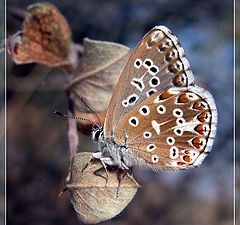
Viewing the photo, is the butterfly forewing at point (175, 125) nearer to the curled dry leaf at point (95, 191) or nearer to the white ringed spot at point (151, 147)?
the white ringed spot at point (151, 147)

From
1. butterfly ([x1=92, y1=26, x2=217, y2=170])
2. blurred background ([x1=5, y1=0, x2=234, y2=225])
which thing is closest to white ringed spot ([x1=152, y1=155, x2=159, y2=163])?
butterfly ([x1=92, y1=26, x2=217, y2=170])

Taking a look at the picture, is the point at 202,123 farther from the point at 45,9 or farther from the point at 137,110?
the point at 45,9

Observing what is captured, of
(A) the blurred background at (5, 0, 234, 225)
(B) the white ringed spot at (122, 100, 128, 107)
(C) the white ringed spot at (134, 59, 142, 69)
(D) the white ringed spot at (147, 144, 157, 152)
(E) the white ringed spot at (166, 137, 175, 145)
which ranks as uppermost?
(C) the white ringed spot at (134, 59, 142, 69)

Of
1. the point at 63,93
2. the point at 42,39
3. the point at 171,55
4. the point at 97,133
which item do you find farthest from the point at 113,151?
the point at 63,93

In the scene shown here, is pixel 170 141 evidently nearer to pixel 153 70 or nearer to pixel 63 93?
pixel 153 70

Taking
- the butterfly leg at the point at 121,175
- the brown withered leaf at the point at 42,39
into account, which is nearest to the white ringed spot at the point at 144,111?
the butterfly leg at the point at 121,175

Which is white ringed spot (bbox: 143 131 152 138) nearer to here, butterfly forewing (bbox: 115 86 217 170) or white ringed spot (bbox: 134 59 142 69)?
butterfly forewing (bbox: 115 86 217 170)
